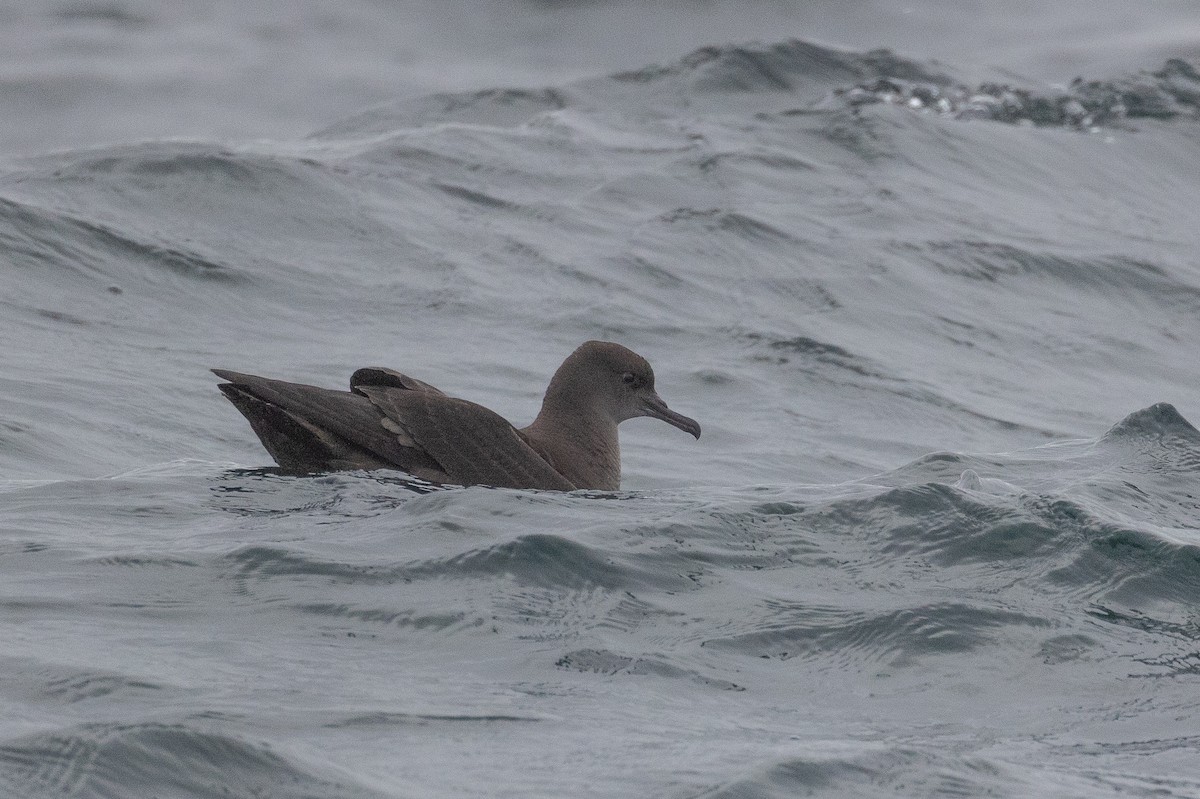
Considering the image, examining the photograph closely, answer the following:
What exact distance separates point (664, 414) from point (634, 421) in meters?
2.53

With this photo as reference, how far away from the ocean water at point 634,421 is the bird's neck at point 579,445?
0.26 metres

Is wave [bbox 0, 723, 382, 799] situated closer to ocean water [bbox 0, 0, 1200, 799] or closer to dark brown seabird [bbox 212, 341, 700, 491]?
ocean water [bbox 0, 0, 1200, 799]

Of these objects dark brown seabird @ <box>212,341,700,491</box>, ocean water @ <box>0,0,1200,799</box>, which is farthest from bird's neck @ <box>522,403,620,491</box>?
ocean water @ <box>0,0,1200,799</box>

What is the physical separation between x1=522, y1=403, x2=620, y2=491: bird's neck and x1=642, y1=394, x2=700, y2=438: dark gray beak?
0.96ft

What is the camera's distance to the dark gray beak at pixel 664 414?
9.02 m

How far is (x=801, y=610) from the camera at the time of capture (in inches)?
248

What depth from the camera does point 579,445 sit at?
851 cm

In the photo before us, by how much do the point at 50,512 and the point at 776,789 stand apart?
368 centimetres

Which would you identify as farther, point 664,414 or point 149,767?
point 664,414

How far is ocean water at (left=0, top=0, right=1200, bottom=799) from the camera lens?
5121 millimetres

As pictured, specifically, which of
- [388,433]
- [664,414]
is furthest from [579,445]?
[388,433]

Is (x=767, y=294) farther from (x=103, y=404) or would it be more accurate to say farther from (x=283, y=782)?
(x=283, y=782)

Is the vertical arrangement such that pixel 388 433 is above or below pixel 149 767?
above

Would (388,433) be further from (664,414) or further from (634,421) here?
(634,421)
